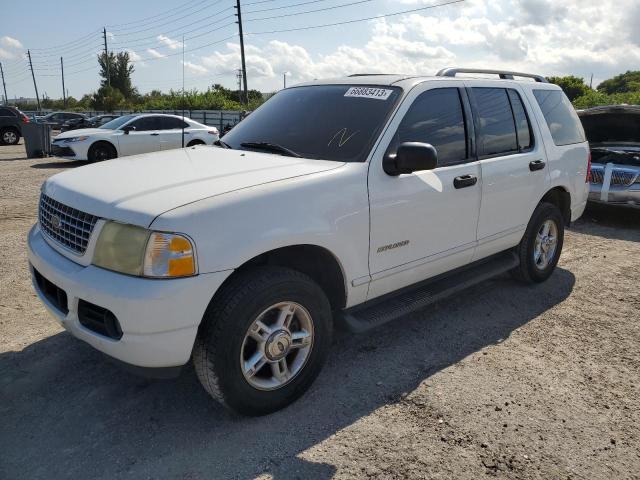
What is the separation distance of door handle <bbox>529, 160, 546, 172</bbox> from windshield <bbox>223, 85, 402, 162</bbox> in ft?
5.32

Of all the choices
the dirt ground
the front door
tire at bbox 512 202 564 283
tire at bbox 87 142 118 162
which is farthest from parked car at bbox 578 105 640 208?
tire at bbox 87 142 118 162

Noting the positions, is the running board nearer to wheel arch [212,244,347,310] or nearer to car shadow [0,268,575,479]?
wheel arch [212,244,347,310]

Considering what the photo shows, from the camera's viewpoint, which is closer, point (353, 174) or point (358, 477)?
point (358, 477)

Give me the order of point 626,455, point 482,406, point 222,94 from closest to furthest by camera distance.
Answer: point 626,455, point 482,406, point 222,94

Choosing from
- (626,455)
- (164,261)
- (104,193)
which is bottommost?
(626,455)

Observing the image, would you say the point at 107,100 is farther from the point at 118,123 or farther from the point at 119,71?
the point at 118,123

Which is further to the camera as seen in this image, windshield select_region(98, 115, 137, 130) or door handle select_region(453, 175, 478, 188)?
windshield select_region(98, 115, 137, 130)

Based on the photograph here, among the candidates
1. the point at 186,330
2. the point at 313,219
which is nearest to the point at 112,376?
the point at 186,330

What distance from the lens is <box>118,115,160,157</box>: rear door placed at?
14062mm

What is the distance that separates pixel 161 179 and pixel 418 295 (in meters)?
1.91

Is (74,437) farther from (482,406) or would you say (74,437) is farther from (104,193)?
(482,406)

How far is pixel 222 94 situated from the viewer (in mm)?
51000

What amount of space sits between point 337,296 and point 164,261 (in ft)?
3.92

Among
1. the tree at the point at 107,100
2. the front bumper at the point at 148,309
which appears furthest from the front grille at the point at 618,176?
the tree at the point at 107,100
